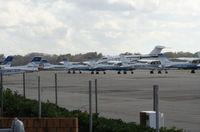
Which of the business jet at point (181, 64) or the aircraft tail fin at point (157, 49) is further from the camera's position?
the aircraft tail fin at point (157, 49)

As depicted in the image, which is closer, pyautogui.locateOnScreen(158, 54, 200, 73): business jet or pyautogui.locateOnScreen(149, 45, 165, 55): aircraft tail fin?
pyautogui.locateOnScreen(158, 54, 200, 73): business jet

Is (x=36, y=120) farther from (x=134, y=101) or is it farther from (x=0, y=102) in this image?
(x=134, y=101)

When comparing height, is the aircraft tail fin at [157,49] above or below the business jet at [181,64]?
above

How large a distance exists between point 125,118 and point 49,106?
14.8 feet

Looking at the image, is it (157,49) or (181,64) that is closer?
(181,64)

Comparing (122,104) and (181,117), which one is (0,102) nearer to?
(181,117)

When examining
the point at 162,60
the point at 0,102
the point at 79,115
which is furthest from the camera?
the point at 162,60

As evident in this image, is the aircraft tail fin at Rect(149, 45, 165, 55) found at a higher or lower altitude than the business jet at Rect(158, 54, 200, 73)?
higher

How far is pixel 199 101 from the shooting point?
24516 mm

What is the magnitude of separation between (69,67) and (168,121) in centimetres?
8941

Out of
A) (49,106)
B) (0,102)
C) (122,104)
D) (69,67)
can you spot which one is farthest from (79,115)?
(69,67)

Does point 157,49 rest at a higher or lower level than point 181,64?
higher

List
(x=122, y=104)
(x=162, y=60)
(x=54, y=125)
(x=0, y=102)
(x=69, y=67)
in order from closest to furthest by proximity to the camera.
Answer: (x=54, y=125)
(x=0, y=102)
(x=122, y=104)
(x=162, y=60)
(x=69, y=67)

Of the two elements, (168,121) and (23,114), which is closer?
(23,114)
